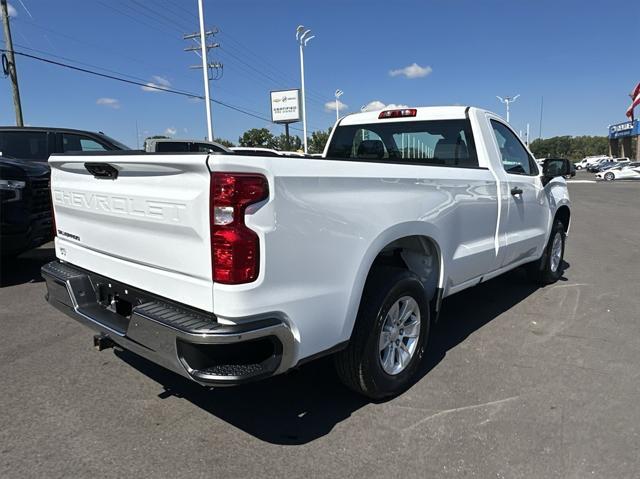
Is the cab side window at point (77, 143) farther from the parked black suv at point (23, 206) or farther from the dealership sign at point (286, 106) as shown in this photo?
the dealership sign at point (286, 106)

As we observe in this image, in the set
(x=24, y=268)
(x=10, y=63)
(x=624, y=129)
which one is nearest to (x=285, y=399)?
(x=24, y=268)

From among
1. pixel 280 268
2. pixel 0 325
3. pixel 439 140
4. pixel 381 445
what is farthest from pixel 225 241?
pixel 0 325

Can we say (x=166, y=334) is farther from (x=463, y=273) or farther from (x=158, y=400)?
(x=463, y=273)

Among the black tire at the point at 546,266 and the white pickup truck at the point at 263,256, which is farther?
the black tire at the point at 546,266

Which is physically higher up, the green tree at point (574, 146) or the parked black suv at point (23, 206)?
the green tree at point (574, 146)

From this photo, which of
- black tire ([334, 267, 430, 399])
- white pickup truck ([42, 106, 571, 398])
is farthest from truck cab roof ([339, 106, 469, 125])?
black tire ([334, 267, 430, 399])

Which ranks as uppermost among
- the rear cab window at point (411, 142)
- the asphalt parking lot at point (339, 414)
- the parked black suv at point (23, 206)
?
the rear cab window at point (411, 142)

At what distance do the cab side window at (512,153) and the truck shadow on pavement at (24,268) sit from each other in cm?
559

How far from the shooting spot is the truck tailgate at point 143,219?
227 centimetres

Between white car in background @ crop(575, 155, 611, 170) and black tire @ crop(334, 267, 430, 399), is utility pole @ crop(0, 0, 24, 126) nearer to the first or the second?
black tire @ crop(334, 267, 430, 399)

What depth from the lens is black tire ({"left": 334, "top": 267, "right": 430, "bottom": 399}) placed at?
292 cm

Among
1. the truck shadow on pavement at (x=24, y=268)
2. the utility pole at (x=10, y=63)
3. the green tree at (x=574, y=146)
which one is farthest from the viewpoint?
the green tree at (x=574, y=146)

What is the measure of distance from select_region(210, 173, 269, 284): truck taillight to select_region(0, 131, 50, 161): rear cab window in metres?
7.31

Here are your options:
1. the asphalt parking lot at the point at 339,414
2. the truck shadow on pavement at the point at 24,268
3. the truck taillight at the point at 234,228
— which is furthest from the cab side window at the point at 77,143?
the truck taillight at the point at 234,228
